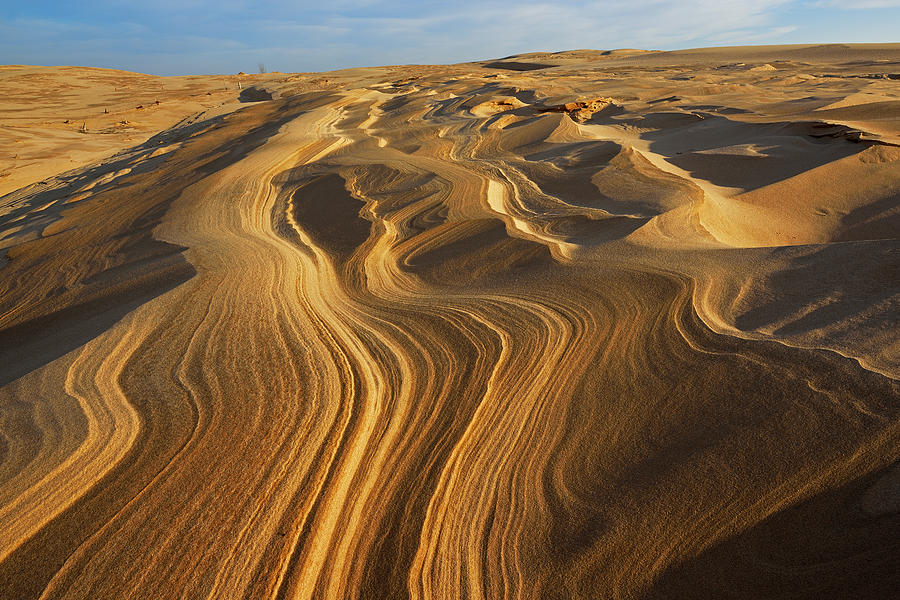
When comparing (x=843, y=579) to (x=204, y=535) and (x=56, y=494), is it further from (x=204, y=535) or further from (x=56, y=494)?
(x=56, y=494)

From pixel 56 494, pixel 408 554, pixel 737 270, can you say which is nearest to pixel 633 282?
pixel 737 270

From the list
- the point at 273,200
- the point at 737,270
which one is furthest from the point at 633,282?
the point at 273,200

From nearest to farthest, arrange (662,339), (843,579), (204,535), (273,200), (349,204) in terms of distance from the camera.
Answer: (843,579), (204,535), (662,339), (349,204), (273,200)

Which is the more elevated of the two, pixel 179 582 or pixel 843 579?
pixel 843 579

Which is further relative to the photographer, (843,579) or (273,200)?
(273,200)

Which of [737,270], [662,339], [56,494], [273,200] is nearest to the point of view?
[56,494]

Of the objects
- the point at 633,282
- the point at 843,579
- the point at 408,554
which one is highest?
the point at 633,282
